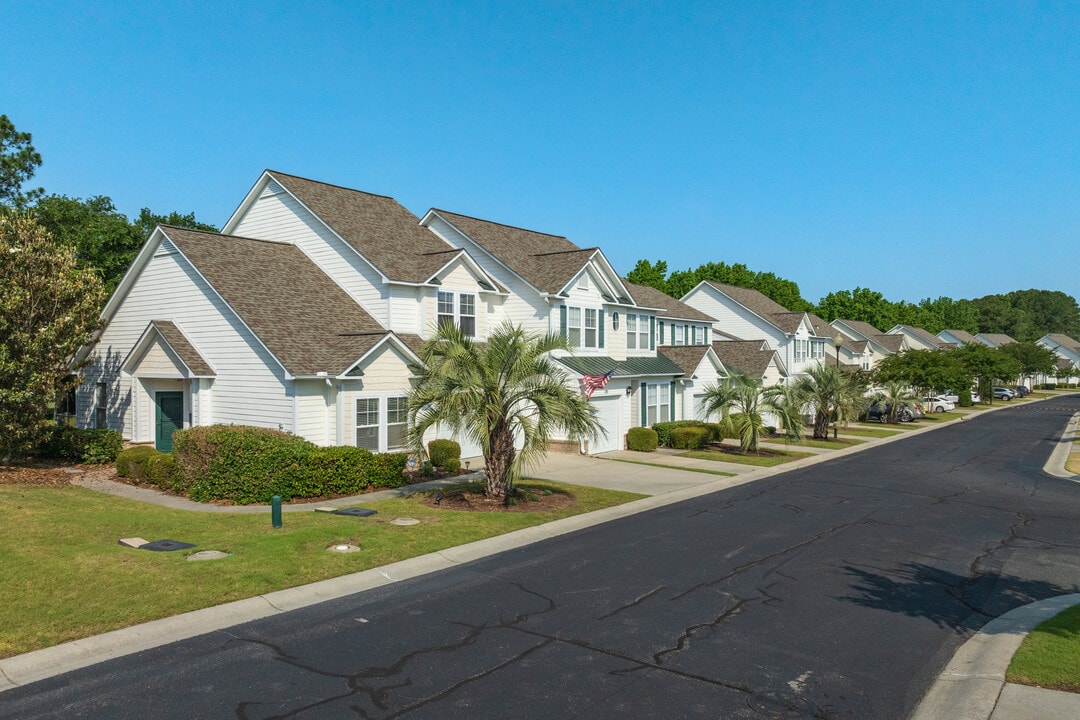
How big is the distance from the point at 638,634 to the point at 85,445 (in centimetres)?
2074

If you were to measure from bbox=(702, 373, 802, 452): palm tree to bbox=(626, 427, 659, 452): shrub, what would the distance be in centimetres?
287

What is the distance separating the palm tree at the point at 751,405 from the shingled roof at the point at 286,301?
14.7 m

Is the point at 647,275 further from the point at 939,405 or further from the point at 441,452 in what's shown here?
the point at 441,452

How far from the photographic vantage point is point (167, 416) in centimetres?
2480

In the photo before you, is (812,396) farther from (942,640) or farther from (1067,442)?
(942,640)

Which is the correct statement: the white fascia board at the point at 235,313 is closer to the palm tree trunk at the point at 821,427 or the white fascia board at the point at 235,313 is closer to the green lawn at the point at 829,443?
the green lawn at the point at 829,443

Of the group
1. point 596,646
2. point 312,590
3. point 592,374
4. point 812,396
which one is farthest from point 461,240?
point 596,646

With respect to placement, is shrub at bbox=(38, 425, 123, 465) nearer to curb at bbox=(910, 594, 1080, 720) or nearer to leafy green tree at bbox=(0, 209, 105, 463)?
leafy green tree at bbox=(0, 209, 105, 463)

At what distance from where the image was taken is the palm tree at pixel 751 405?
1208 inches

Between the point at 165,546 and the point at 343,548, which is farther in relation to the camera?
the point at 343,548

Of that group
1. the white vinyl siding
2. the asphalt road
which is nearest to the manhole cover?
the asphalt road

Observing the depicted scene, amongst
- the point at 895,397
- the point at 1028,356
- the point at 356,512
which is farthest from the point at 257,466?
the point at 1028,356

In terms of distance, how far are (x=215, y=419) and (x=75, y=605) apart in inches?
556

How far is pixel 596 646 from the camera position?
8898mm
